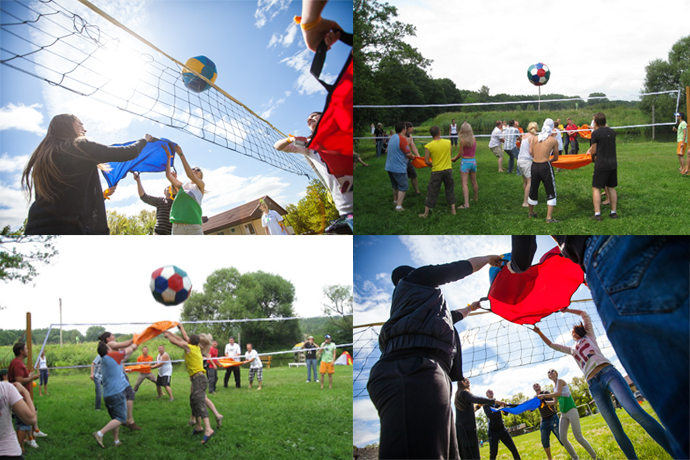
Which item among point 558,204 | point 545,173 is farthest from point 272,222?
point 558,204

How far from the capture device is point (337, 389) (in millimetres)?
4750

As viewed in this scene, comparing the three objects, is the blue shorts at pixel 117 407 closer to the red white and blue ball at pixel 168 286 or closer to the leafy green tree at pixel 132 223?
the red white and blue ball at pixel 168 286

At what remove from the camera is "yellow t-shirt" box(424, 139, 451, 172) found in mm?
4598

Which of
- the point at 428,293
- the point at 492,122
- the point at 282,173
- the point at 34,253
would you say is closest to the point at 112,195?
the point at 34,253

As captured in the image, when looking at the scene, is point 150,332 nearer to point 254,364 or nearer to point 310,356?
point 254,364

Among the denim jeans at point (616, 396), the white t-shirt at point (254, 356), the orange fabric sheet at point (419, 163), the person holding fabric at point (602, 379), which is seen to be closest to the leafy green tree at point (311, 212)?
the orange fabric sheet at point (419, 163)

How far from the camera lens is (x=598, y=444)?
350 centimetres

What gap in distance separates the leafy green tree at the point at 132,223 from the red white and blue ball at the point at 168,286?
567 millimetres

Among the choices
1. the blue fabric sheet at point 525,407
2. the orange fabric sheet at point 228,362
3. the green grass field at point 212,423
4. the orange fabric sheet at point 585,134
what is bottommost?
the green grass field at point 212,423

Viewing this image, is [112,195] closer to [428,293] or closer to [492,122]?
[428,293]

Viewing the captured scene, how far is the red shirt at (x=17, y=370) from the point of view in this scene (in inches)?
144

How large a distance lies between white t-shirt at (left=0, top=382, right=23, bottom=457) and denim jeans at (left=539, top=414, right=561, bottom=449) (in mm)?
3761

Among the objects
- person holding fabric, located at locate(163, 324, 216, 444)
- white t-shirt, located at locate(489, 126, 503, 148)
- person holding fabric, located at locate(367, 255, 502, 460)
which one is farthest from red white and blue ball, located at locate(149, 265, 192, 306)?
white t-shirt, located at locate(489, 126, 503, 148)

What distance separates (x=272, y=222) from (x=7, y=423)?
2.53m
